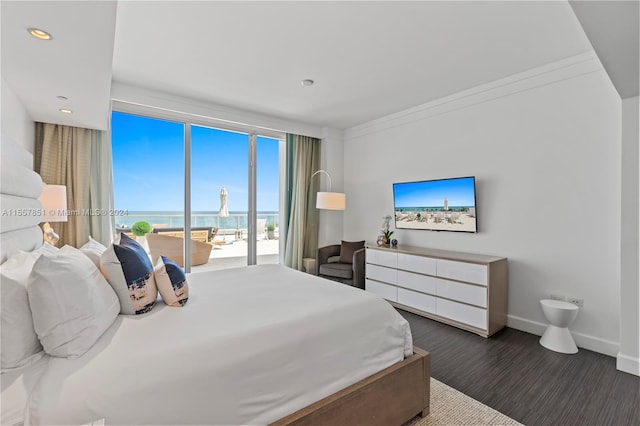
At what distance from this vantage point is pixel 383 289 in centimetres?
420

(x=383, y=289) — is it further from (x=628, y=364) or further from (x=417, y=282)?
(x=628, y=364)

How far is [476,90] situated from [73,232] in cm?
507

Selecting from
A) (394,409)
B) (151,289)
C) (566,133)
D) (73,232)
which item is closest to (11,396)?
(151,289)

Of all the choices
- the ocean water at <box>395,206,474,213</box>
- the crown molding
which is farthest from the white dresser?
the crown molding

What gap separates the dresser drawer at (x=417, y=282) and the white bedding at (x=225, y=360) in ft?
6.07

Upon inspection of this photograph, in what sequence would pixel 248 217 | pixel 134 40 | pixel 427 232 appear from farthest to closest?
pixel 248 217 → pixel 427 232 → pixel 134 40

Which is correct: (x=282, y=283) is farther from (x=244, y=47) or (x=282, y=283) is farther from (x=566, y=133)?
(x=566, y=133)

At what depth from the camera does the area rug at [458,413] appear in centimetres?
184

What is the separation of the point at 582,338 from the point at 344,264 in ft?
9.31

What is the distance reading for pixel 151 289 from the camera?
171 centimetres

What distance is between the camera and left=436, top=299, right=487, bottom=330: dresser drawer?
312cm

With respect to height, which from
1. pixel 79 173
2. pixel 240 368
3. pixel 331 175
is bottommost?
pixel 240 368

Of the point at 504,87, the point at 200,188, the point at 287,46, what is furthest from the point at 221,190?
the point at 504,87

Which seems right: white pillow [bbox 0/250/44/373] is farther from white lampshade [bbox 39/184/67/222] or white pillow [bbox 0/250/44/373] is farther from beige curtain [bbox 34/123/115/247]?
beige curtain [bbox 34/123/115/247]
